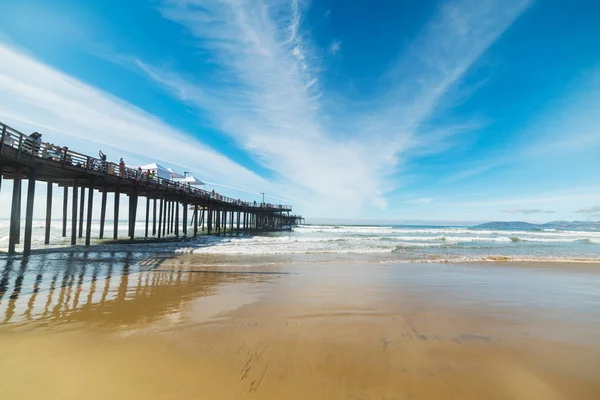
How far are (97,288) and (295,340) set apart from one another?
6.26 meters

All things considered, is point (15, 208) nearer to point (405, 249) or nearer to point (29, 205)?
point (29, 205)

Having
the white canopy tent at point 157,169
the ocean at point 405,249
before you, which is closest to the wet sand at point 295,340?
the ocean at point 405,249

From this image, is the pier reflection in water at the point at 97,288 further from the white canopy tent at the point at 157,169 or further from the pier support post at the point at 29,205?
the white canopy tent at the point at 157,169

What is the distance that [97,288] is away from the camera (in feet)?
23.8

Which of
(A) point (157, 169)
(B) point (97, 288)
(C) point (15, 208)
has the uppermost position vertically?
(A) point (157, 169)

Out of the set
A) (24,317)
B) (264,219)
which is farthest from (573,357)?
(264,219)

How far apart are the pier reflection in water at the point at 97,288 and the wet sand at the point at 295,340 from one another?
6cm

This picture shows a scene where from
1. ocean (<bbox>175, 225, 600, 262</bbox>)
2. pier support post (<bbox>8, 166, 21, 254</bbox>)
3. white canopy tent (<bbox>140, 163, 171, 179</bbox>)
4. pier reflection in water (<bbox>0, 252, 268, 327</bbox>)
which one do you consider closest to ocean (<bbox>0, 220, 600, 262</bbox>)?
ocean (<bbox>175, 225, 600, 262</bbox>)

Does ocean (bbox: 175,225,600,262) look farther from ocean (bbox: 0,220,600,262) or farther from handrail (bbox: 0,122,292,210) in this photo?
handrail (bbox: 0,122,292,210)

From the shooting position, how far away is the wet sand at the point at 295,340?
2869 mm

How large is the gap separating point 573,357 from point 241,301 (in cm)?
573

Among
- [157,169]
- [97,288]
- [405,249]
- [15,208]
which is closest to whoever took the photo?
[97,288]

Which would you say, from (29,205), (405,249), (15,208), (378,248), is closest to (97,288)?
(15,208)

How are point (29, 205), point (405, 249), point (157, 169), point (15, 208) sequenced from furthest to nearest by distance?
1. point (157, 169)
2. point (405, 249)
3. point (29, 205)
4. point (15, 208)
